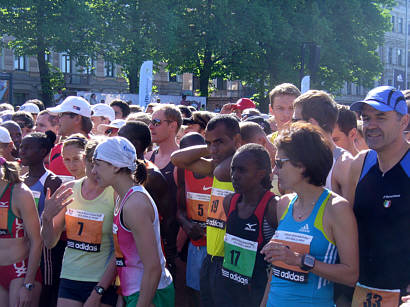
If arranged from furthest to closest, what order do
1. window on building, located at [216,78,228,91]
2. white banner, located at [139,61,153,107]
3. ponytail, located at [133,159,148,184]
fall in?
window on building, located at [216,78,228,91]
white banner, located at [139,61,153,107]
ponytail, located at [133,159,148,184]

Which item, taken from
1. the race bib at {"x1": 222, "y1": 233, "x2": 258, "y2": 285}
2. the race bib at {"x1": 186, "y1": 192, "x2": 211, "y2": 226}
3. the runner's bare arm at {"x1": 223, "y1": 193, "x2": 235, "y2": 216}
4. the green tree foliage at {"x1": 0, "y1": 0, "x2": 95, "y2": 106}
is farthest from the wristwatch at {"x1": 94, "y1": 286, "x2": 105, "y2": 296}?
the green tree foliage at {"x1": 0, "y1": 0, "x2": 95, "y2": 106}

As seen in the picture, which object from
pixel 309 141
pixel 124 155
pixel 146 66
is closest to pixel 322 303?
pixel 309 141

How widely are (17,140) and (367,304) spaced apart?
15.5ft

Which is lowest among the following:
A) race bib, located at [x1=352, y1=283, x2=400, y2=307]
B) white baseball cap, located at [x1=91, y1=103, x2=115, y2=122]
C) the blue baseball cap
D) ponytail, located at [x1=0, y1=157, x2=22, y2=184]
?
race bib, located at [x1=352, y1=283, x2=400, y2=307]

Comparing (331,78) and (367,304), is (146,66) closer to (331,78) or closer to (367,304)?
(367,304)

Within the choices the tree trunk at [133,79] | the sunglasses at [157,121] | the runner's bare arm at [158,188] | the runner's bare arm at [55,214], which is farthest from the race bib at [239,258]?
the tree trunk at [133,79]

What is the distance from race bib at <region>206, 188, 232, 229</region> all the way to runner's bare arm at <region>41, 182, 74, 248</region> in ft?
3.42

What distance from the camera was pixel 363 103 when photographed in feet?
9.92

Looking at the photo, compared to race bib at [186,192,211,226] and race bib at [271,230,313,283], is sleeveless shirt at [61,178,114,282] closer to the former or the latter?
race bib at [186,192,211,226]

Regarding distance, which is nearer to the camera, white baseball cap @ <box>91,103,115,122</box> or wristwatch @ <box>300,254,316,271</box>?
wristwatch @ <box>300,254,316,271</box>

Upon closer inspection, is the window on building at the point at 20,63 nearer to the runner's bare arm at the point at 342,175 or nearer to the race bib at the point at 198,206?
the race bib at the point at 198,206

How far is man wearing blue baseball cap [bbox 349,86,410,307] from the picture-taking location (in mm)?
2871

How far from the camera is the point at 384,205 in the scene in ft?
9.49

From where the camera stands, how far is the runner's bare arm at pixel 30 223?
4.20 meters
